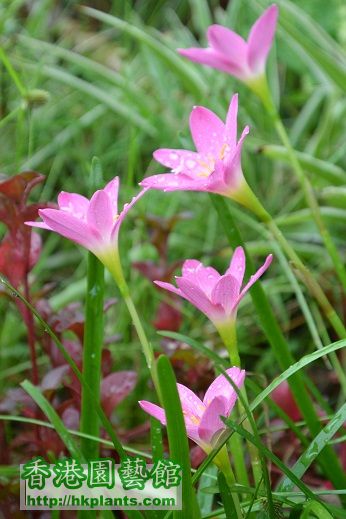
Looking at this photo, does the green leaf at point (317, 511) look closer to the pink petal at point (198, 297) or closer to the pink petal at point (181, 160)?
the pink petal at point (198, 297)

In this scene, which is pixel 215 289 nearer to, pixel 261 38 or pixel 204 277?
pixel 204 277

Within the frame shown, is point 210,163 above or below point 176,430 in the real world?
above

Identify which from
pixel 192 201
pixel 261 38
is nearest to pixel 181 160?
pixel 261 38

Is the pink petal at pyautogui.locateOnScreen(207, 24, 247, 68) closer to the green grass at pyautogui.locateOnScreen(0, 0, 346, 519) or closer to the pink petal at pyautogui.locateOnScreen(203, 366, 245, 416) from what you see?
the green grass at pyautogui.locateOnScreen(0, 0, 346, 519)

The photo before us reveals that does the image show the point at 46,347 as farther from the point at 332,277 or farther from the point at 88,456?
the point at 332,277

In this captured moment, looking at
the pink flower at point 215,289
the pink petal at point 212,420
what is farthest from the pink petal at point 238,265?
the pink petal at point 212,420

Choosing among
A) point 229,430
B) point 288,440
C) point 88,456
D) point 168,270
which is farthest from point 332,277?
point 229,430
